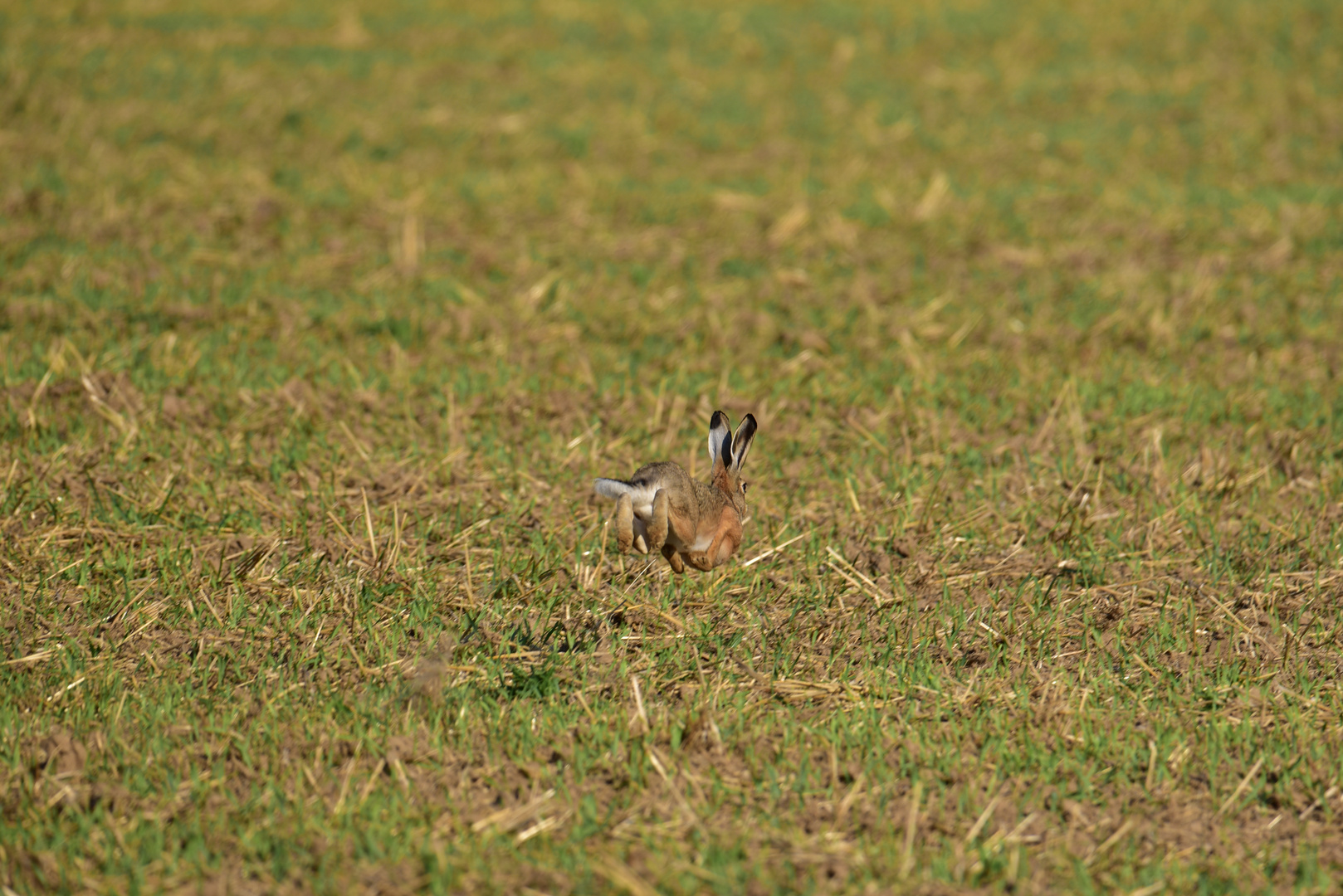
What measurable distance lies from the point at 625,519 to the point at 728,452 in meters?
0.49

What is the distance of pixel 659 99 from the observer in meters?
13.0

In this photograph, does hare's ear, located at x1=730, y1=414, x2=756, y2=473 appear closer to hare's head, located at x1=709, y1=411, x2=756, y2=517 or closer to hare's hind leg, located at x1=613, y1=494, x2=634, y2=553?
hare's head, located at x1=709, y1=411, x2=756, y2=517

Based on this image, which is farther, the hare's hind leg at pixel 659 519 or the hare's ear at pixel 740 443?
the hare's ear at pixel 740 443

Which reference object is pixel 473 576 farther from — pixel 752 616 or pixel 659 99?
pixel 659 99

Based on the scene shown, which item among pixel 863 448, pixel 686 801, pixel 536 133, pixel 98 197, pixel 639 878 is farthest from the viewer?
pixel 536 133

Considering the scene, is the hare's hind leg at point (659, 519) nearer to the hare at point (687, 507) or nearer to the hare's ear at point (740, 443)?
the hare at point (687, 507)

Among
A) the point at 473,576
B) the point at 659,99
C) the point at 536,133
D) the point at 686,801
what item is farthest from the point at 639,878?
the point at 659,99

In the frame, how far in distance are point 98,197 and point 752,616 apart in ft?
21.1

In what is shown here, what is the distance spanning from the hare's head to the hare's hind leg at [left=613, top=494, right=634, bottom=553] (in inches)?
17.1

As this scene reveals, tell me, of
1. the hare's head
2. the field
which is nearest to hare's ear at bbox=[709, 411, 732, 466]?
the hare's head

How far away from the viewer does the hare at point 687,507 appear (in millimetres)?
4508

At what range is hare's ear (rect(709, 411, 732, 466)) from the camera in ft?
15.9

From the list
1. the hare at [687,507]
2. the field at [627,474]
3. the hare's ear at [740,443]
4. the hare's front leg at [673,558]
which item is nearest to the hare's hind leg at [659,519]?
the hare at [687,507]

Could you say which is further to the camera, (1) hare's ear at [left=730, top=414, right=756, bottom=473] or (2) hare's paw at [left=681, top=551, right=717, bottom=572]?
(1) hare's ear at [left=730, top=414, right=756, bottom=473]
